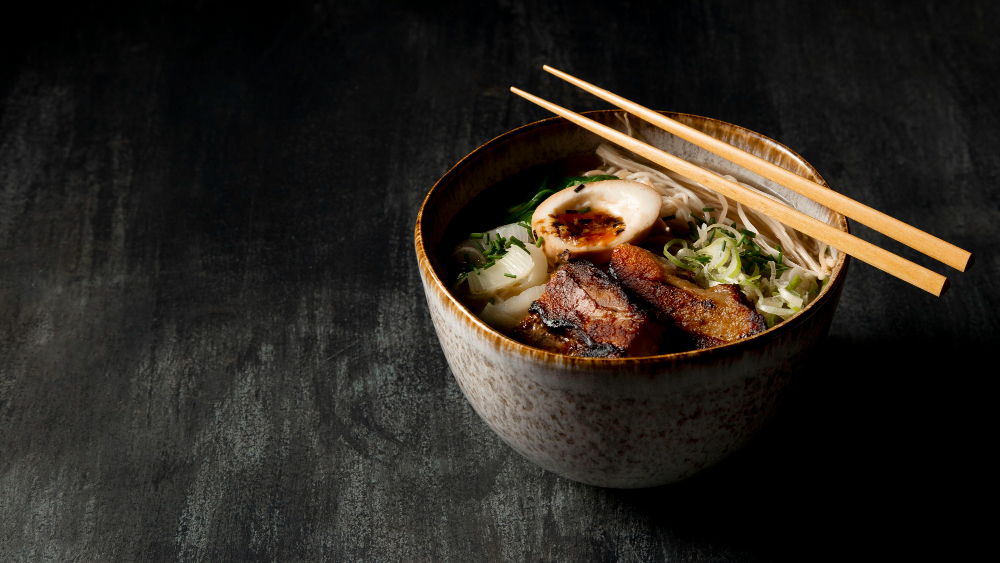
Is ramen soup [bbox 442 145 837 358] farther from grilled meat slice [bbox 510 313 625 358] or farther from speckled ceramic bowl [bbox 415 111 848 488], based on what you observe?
speckled ceramic bowl [bbox 415 111 848 488]

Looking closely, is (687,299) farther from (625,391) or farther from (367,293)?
(367,293)

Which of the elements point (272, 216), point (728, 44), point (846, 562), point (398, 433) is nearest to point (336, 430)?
point (398, 433)

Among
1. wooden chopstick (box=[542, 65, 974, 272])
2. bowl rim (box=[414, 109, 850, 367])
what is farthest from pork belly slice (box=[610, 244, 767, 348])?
wooden chopstick (box=[542, 65, 974, 272])

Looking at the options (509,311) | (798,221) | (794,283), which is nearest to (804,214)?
(798,221)

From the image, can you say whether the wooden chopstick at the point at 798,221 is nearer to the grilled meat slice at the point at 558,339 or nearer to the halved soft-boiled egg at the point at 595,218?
the halved soft-boiled egg at the point at 595,218

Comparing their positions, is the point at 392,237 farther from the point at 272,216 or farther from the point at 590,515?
the point at 590,515

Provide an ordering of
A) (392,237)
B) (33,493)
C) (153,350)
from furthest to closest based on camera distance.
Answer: (392,237), (153,350), (33,493)
